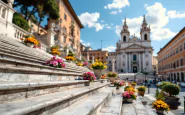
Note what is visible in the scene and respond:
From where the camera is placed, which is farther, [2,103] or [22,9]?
[22,9]

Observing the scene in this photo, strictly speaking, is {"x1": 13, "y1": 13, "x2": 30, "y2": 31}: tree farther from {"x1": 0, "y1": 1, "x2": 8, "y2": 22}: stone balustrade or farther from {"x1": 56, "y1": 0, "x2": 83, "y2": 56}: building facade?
{"x1": 56, "y1": 0, "x2": 83, "y2": 56}: building facade

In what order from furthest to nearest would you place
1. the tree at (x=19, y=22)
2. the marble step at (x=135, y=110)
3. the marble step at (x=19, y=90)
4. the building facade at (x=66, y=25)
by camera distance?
the building facade at (x=66, y=25)
the tree at (x=19, y=22)
the marble step at (x=135, y=110)
the marble step at (x=19, y=90)

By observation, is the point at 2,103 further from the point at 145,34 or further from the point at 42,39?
the point at 145,34

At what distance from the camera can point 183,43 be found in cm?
3222

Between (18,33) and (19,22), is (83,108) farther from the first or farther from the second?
(19,22)

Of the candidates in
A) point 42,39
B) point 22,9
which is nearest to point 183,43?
point 42,39

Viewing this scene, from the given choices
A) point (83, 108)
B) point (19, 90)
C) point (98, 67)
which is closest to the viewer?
point (19, 90)

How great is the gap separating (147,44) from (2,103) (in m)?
74.5

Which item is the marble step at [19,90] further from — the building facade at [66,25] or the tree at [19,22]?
the building facade at [66,25]

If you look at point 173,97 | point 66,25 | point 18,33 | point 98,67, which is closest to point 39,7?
point 66,25

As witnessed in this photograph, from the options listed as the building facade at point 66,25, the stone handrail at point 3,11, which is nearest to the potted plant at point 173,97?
the stone handrail at point 3,11

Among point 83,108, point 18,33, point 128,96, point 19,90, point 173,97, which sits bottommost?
point 173,97

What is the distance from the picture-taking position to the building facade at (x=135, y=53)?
68438 millimetres

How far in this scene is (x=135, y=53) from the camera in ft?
230
